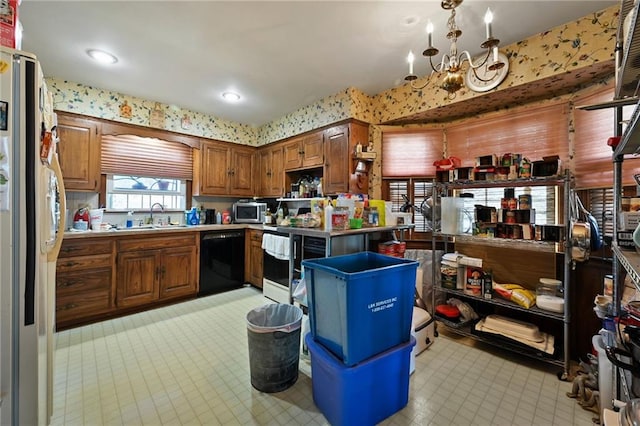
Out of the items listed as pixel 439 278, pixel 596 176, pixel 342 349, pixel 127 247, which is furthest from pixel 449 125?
pixel 127 247

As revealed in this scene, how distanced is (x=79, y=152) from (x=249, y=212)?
2177mm

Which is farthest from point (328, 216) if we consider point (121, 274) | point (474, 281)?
point (121, 274)

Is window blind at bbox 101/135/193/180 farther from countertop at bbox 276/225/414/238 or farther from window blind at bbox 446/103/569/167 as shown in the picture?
window blind at bbox 446/103/569/167

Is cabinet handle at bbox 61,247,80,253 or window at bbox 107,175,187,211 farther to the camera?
window at bbox 107,175,187,211

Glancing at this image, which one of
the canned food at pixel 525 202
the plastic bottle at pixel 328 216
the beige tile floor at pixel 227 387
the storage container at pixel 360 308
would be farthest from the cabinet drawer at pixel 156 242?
the canned food at pixel 525 202

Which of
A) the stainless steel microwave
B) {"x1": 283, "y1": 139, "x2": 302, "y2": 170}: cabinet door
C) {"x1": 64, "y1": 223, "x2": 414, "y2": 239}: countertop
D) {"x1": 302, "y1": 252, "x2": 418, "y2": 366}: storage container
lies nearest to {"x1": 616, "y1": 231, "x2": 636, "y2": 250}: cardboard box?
{"x1": 302, "y1": 252, "x2": 418, "y2": 366}: storage container

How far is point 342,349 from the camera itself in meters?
1.51

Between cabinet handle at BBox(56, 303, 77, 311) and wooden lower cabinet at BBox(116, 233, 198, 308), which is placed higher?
wooden lower cabinet at BBox(116, 233, 198, 308)

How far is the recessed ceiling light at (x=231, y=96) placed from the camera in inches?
135

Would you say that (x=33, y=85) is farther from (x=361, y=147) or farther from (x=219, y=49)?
(x=361, y=147)

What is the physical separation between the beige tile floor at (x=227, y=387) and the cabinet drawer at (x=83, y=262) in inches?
24.9

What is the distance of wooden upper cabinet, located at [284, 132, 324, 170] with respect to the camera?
143 inches

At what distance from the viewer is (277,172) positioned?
4.39 metres

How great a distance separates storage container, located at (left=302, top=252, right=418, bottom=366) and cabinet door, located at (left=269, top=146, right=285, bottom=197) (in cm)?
280
